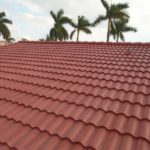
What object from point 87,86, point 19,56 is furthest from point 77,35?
point 87,86

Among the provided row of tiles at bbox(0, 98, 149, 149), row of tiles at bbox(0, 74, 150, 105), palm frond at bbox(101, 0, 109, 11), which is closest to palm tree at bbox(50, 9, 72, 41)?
palm frond at bbox(101, 0, 109, 11)

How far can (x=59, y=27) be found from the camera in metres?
46.6

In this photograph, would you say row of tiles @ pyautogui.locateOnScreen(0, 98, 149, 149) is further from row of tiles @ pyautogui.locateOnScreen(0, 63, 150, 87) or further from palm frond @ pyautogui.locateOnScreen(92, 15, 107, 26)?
palm frond @ pyautogui.locateOnScreen(92, 15, 107, 26)

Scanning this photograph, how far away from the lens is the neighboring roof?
319 cm

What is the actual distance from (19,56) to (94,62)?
3.08 m

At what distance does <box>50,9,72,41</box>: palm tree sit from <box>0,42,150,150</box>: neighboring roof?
39863 mm

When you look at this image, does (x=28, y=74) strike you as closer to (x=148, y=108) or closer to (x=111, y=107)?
(x=111, y=107)

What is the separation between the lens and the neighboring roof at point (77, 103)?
3186 mm

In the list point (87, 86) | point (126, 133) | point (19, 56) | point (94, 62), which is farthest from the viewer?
point (19, 56)

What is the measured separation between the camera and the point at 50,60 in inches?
288

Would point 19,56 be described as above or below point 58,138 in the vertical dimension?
above

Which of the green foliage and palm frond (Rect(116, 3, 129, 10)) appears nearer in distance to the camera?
palm frond (Rect(116, 3, 129, 10))

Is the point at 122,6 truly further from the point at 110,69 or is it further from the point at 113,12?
the point at 110,69

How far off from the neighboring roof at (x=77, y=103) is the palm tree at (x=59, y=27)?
131 ft
